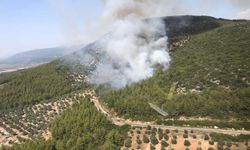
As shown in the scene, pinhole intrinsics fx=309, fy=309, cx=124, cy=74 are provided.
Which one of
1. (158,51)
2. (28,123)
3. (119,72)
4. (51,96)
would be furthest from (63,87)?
(158,51)

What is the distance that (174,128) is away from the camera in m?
72.6

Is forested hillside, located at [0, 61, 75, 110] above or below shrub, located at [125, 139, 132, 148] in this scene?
above

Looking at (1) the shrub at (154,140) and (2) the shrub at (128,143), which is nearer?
(1) the shrub at (154,140)

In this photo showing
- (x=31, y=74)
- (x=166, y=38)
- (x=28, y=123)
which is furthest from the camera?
(x=31, y=74)

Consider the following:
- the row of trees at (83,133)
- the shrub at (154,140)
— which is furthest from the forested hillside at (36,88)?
the shrub at (154,140)

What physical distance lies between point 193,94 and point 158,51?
4252 centimetres

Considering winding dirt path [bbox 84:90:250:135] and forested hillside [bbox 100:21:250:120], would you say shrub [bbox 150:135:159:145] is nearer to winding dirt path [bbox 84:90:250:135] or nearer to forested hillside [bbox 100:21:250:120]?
winding dirt path [bbox 84:90:250:135]

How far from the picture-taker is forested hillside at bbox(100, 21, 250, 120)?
7694 cm

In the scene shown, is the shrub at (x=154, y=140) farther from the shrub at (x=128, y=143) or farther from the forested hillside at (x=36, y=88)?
the forested hillside at (x=36, y=88)

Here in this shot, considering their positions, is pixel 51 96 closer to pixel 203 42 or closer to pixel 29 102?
pixel 29 102

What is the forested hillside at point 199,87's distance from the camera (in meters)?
Result: 76.9

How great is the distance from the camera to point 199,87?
86938 millimetres

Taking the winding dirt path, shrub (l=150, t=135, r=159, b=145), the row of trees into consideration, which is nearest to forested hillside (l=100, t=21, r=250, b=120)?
the winding dirt path

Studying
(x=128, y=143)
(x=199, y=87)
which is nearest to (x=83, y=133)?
(x=128, y=143)
